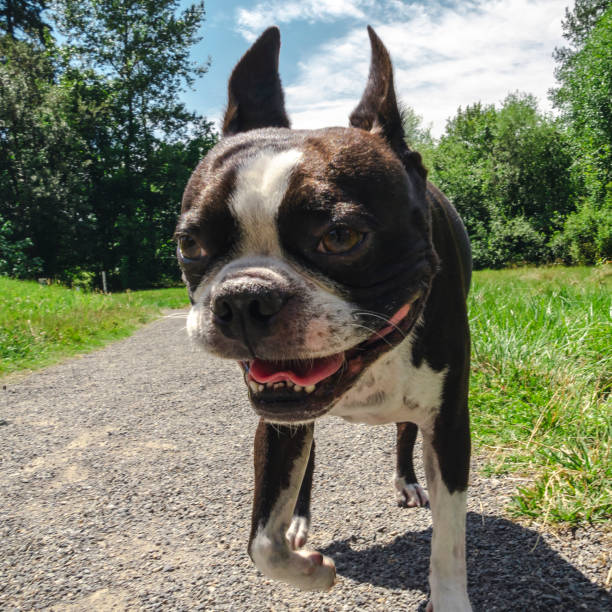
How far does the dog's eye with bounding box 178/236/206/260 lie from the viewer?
1.89 metres

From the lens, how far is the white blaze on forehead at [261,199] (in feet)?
5.52

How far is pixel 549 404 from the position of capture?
10.8ft

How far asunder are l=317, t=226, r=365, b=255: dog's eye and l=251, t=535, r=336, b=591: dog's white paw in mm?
1098

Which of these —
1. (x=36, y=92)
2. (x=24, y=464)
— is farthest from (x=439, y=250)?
(x=36, y=92)

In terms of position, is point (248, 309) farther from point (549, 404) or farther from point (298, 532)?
point (549, 404)

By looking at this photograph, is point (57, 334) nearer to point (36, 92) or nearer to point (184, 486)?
point (184, 486)

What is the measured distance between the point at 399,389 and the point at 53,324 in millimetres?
8169

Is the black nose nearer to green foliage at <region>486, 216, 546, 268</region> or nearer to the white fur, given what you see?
the white fur

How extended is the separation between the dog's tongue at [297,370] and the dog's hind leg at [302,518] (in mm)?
1007

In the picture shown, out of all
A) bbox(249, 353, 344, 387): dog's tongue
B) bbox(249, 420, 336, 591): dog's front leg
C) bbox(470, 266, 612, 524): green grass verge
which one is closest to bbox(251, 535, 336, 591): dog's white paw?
bbox(249, 420, 336, 591): dog's front leg

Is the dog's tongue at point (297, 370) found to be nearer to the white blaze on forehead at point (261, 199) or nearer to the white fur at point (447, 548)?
the white blaze on forehead at point (261, 199)

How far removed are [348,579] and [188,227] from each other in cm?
169

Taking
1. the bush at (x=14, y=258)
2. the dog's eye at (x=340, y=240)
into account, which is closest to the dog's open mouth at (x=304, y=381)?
the dog's eye at (x=340, y=240)

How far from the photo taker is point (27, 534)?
9.68 ft
